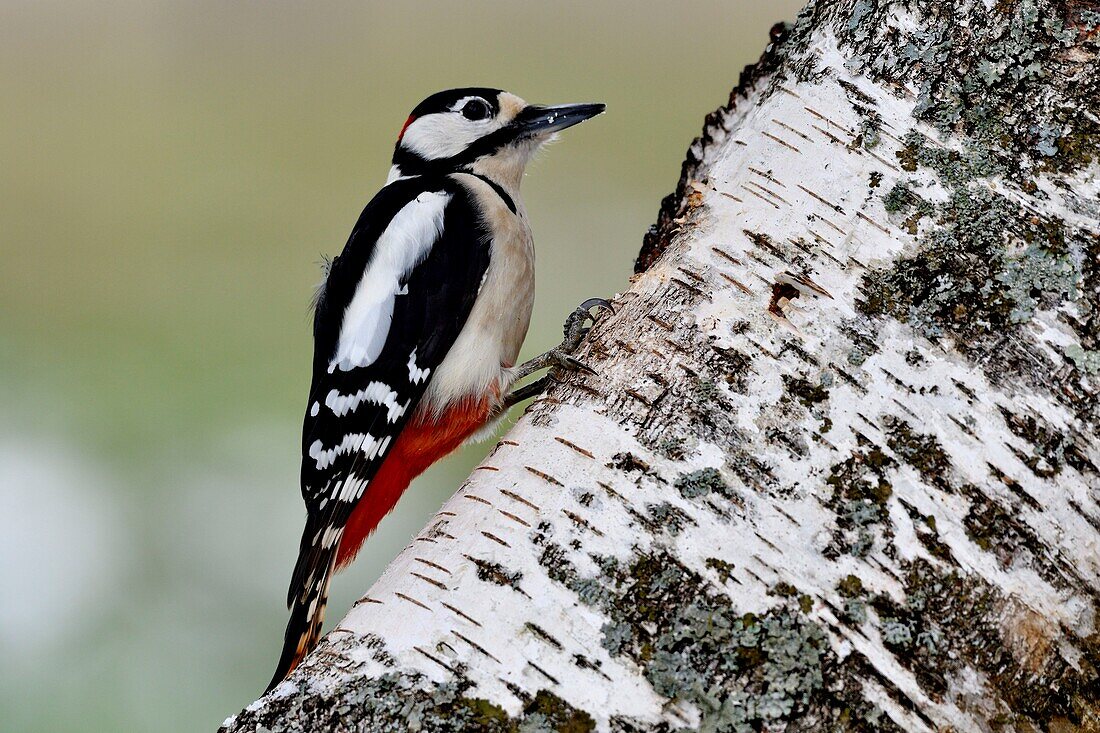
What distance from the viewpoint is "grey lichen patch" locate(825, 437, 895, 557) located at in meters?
1.17

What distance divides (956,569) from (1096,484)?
0.63ft

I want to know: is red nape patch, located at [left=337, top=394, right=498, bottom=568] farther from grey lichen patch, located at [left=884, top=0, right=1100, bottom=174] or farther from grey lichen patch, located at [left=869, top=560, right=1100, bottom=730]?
grey lichen patch, located at [left=869, top=560, right=1100, bottom=730]

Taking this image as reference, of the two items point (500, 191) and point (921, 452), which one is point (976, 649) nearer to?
point (921, 452)

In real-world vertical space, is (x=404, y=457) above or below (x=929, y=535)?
above

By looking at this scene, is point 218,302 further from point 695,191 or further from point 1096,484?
point 1096,484

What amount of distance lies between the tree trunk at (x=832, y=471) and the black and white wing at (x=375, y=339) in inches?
30.6

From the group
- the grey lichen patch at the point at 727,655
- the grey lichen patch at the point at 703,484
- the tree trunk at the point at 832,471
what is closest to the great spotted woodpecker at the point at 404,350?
the tree trunk at the point at 832,471

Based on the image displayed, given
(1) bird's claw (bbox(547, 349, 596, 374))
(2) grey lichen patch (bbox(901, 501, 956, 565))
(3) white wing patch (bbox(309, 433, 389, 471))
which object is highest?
(3) white wing patch (bbox(309, 433, 389, 471))

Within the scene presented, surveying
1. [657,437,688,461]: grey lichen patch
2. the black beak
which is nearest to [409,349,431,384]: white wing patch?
the black beak

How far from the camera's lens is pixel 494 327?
2.33 metres

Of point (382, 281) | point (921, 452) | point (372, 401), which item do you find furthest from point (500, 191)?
point (921, 452)

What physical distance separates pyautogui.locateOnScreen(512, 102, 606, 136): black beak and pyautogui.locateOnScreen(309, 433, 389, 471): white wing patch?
94 centimetres

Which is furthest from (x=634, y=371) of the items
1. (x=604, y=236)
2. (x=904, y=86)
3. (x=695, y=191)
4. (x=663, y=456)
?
(x=604, y=236)

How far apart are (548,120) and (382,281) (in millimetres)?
674
